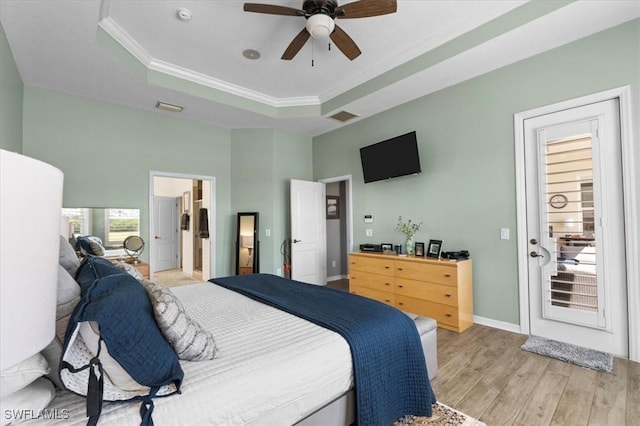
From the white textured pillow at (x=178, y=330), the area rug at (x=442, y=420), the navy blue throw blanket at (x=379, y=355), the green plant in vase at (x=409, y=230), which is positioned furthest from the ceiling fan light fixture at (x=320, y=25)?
the area rug at (x=442, y=420)

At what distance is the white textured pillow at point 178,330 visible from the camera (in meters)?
1.18

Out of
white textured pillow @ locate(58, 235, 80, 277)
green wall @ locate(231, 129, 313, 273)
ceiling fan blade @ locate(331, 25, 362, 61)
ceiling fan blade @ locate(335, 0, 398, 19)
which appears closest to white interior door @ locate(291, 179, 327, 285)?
green wall @ locate(231, 129, 313, 273)

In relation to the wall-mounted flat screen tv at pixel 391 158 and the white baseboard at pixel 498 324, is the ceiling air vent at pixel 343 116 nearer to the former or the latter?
the wall-mounted flat screen tv at pixel 391 158

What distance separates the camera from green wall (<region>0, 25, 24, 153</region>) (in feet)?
8.53

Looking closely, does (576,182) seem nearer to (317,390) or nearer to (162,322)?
(317,390)

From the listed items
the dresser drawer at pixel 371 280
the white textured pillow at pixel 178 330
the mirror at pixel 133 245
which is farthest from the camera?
the mirror at pixel 133 245

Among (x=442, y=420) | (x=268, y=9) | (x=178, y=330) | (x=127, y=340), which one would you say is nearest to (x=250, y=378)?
(x=178, y=330)

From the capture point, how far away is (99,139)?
4.04 metres

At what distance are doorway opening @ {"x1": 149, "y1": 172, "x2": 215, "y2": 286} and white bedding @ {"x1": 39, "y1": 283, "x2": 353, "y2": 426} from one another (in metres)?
4.49

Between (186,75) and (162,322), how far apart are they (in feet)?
12.0

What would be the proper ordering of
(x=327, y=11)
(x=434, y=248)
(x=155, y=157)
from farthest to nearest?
1. (x=155, y=157)
2. (x=434, y=248)
3. (x=327, y=11)

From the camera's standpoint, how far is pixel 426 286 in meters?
3.48

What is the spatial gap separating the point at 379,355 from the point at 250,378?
28.3 inches

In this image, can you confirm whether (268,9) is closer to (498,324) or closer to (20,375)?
(20,375)
